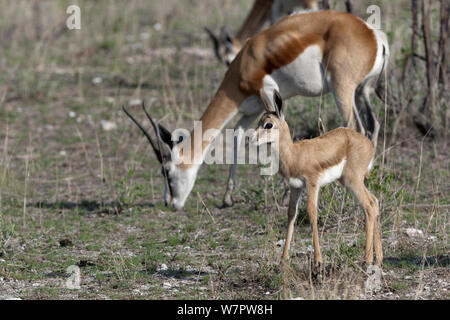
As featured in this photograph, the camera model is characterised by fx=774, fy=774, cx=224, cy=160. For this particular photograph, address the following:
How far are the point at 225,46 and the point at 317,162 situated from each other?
6.21m

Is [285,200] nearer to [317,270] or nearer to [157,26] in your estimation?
[317,270]

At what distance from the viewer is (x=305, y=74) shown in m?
6.52

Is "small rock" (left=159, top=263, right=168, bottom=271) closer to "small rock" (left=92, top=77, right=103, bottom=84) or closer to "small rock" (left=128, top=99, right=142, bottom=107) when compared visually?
"small rock" (left=128, top=99, right=142, bottom=107)

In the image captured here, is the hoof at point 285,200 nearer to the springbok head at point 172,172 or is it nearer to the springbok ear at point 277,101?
the springbok head at point 172,172

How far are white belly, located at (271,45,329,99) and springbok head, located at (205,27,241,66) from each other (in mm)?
4052

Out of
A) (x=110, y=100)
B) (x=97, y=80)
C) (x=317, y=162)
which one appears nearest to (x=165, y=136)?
(x=317, y=162)

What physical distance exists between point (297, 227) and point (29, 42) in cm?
823

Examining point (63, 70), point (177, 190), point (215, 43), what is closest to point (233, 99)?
point (177, 190)

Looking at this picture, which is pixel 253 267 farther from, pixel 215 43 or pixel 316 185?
pixel 215 43

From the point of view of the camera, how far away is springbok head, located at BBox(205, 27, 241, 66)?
1062 cm

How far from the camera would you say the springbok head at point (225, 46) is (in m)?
10.6

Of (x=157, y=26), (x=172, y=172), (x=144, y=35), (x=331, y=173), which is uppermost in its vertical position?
(x=157, y=26)
